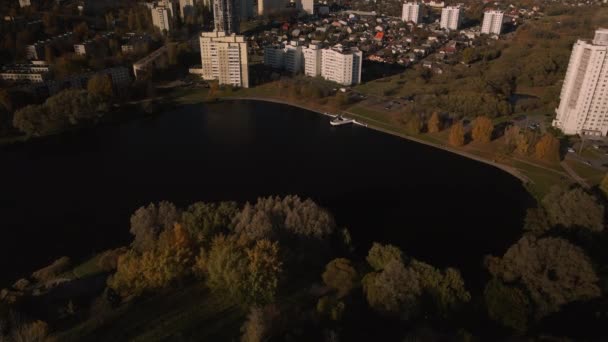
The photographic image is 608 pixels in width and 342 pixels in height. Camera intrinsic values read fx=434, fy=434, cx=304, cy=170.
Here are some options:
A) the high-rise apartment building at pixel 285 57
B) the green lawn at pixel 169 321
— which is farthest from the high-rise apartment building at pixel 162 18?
the green lawn at pixel 169 321

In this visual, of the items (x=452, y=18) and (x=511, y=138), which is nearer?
(x=511, y=138)

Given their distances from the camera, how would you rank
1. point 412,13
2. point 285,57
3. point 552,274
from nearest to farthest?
point 552,274, point 285,57, point 412,13

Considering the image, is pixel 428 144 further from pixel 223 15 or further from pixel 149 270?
pixel 223 15

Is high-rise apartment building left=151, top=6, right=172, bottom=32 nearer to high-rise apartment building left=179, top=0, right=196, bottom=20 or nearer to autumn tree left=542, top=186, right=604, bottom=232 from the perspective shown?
high-rise apartment building left=179, top=0, right=196, bottom=20

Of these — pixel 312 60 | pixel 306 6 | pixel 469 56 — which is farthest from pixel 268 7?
pixel 469 56

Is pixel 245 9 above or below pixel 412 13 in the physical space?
above

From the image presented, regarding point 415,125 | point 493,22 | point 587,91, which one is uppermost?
point 493,22

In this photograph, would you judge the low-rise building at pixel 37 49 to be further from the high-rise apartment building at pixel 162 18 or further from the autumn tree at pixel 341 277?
the autumn tree at pixel 341 277

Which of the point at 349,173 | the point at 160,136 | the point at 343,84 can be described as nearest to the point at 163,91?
the point at 160,136
